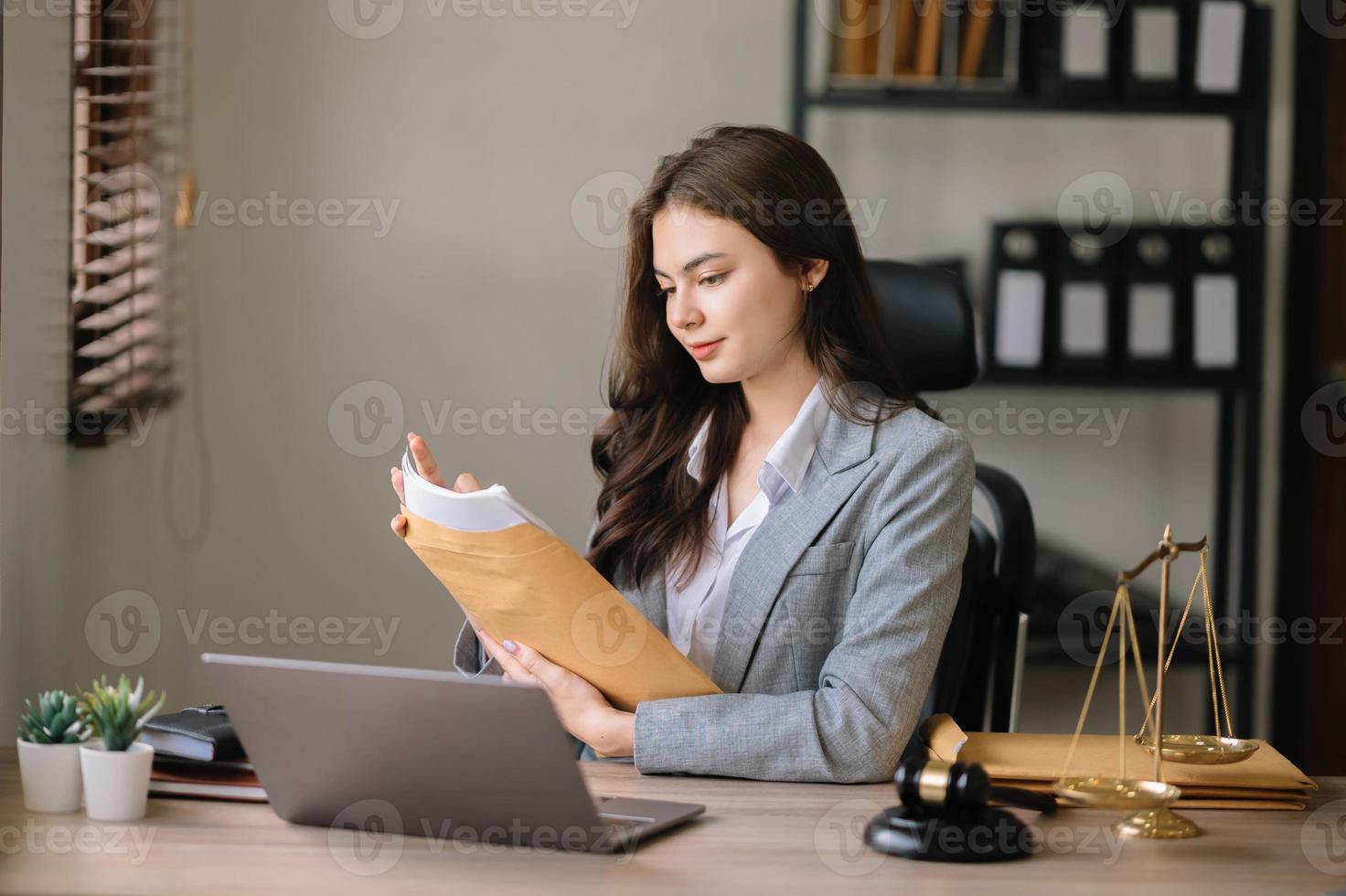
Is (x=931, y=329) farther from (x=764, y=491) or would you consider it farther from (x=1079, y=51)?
(x=1079, y=51)

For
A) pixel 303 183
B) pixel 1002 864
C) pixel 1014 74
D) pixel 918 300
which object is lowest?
pixel 1002 864

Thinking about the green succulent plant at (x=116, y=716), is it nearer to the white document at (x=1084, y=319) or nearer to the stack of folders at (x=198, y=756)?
the stack of folders at (x=198, y=756)

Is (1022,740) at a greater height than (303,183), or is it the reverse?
(303,183)

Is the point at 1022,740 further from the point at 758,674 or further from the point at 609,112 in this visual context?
the point at 609,112

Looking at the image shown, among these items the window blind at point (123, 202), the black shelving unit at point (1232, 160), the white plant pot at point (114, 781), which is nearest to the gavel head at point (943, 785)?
the white plant pot at point (114, 781)

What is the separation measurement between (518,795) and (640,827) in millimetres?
119

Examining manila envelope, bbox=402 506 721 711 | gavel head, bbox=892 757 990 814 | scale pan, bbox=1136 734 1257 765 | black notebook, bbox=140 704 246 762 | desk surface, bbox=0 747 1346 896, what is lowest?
desk surface, bbox=0 747 1346 896

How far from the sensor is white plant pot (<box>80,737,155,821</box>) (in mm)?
1205

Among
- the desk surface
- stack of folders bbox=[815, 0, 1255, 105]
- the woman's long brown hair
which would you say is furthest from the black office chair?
stack of folders bbox=[815, 0, 1255, 105]

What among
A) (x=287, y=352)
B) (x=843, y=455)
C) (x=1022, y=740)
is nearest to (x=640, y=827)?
(x=1022, y=740)

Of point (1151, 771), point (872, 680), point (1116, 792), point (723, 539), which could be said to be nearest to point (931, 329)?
point (723, 539)

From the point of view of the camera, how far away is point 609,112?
123 inches

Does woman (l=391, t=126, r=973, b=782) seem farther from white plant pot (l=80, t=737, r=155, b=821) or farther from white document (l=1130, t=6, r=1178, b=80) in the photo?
white document (l=1130, t=6, r=1178, b=80)

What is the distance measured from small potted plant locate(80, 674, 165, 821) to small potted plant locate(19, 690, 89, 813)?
1 centimetres
